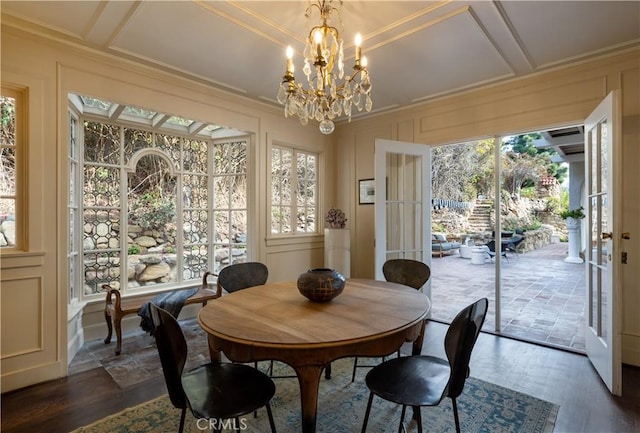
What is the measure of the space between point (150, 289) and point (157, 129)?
6.44 feet

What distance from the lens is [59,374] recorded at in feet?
8.24

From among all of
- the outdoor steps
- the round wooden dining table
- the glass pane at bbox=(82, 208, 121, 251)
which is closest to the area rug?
the round wooden dining table

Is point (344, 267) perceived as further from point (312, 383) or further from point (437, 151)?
point (437, 151)

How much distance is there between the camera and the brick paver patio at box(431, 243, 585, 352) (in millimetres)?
3555

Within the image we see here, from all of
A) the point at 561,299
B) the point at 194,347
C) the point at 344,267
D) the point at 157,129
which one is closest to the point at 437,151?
the point at 561,299

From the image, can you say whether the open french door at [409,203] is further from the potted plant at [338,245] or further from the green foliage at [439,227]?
the green foliage at [439,227]

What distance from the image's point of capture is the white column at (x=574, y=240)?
7900mm

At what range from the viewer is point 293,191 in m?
4.50

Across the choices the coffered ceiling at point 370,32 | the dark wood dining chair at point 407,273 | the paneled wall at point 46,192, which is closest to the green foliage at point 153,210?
the paneled wall at point 46,192

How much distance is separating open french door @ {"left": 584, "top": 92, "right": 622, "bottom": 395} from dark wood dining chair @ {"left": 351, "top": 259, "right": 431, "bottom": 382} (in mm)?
1257

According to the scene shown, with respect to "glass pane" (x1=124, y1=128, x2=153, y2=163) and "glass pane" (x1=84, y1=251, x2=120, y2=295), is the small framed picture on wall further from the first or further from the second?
"glass pane" (x1=84, y1=251, x2=120, y2=295)

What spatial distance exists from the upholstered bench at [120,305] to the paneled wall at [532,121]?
2136 millimetres

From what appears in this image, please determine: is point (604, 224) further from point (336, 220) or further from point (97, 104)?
point (97, 104)

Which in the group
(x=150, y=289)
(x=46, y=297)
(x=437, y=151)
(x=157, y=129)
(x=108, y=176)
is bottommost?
(x=150, y=289)
